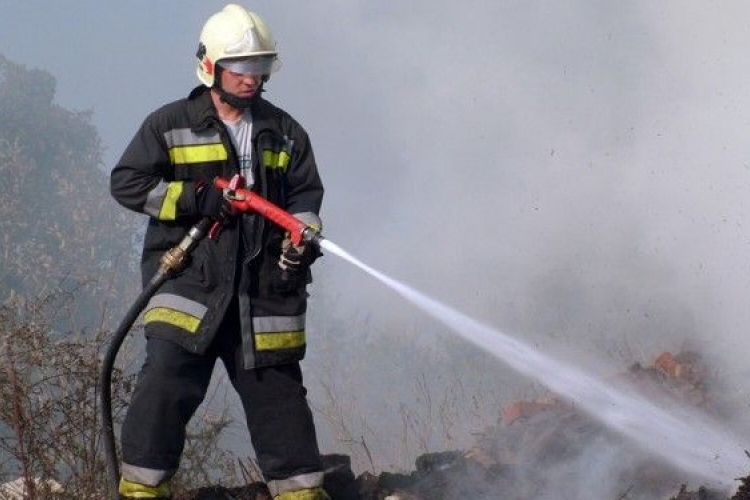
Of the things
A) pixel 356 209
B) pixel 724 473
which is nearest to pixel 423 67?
pixel 356 209

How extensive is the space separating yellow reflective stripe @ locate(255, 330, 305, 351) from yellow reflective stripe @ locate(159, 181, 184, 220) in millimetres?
551

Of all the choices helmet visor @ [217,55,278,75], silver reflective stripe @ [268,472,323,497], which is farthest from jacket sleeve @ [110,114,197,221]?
silver reflective stripe @ [268,472,323,497]

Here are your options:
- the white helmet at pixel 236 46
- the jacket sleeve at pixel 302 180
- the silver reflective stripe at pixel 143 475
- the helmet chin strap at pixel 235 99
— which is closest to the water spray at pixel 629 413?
the jacket sleeve at pixel 302 180

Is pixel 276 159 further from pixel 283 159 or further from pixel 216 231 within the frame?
pixel 216 231

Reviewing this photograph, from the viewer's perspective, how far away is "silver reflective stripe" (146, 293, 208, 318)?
14.1 feet

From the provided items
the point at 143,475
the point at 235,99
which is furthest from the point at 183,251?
the point at 143,475

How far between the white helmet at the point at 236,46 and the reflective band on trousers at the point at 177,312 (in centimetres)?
83

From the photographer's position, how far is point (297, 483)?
4387mm

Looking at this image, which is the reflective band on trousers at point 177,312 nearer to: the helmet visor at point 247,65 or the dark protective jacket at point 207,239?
the dark protective jacket at point 207,239

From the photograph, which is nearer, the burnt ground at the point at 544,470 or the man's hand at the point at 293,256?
the man's hand at the point at 293,256

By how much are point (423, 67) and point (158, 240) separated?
17536mm

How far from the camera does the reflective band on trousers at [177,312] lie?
4.29 meters

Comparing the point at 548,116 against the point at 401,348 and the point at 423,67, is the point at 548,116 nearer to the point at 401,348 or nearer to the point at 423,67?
the point at 401,348

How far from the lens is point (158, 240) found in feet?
14.6
